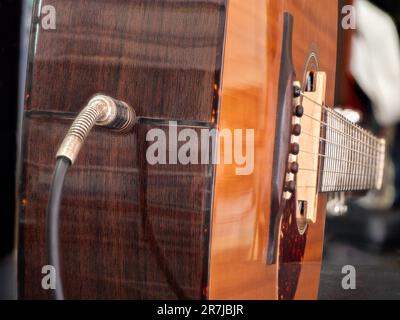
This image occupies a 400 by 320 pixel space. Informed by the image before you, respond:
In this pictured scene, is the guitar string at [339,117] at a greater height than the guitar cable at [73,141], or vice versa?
the guitar string at [339,117]

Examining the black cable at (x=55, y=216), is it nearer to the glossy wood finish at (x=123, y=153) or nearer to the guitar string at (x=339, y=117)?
the glossy wood finish at (x=123, y=153)

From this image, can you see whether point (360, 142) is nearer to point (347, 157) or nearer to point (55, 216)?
point (347, 157)

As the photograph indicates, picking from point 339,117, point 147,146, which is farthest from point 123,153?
point 339,117

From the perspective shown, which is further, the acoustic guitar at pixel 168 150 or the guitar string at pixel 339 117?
the guitar string at pixel 339 117

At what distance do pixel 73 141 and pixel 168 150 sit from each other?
80 mm

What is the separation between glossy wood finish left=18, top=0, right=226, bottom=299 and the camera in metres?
0.34

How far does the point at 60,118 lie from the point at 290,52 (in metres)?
0.18

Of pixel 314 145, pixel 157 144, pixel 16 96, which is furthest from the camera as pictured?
pixel 16 96

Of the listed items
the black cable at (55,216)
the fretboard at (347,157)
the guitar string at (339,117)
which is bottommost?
the black cable at (55,216)

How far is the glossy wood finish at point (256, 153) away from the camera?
0.34 meters

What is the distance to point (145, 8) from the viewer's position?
0.36 m

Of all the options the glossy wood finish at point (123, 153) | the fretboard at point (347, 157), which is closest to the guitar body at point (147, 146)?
the glossy wood finish at point (123, 153)

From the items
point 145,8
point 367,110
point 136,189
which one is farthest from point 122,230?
point 367,110
